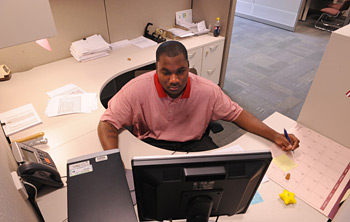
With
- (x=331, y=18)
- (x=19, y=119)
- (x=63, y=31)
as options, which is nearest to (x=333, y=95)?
(x=19, y=119)

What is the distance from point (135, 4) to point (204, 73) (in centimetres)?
107

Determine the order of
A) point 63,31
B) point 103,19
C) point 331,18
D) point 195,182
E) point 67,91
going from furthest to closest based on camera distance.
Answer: point 331,18, point 103,19, point 63,31, point 67,91, point 195,182

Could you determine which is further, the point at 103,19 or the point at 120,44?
the point at 120,44

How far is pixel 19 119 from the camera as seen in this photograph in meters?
1.52

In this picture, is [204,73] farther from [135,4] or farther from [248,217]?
[248,217]

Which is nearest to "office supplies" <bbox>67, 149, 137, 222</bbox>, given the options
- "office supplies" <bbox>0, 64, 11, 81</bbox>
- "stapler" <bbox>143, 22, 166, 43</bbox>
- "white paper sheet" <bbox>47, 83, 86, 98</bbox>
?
"white paper sheet" <bbox>47, 83, 86, 98</bbox>

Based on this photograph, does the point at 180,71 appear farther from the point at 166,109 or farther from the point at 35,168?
the point at 35,168

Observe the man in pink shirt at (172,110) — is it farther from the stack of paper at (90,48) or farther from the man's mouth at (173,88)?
the stack of paper at (90,48)

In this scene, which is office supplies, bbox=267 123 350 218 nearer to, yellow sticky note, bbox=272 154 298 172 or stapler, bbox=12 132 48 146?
yellow sticky note, bbox=272 154 298 172

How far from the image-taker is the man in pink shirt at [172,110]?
53.6 inches

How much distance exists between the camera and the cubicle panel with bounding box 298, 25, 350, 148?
4.04 ft

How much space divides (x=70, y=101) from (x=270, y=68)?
308cm

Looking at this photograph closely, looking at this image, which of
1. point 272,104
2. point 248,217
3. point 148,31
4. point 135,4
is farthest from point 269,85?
point 248,217

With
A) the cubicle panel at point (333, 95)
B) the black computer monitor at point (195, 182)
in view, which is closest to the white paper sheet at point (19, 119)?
the black computer monitor at point (195, 182)
